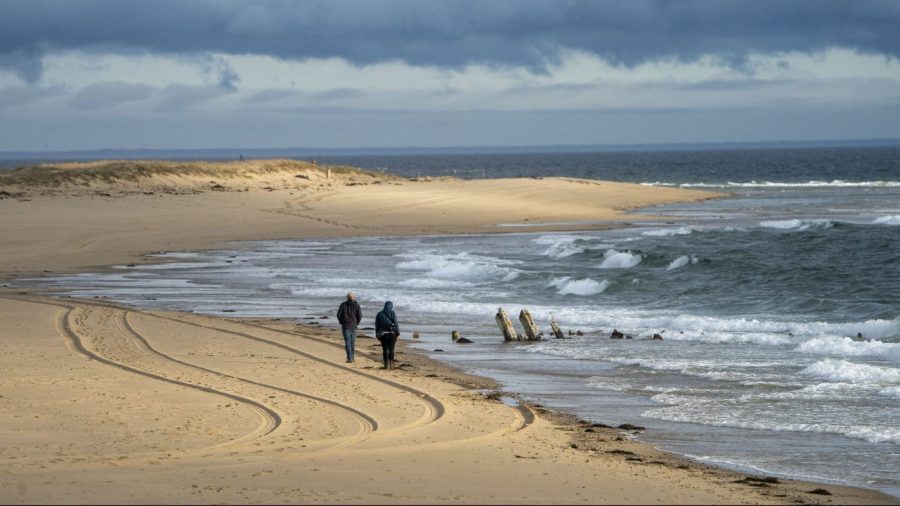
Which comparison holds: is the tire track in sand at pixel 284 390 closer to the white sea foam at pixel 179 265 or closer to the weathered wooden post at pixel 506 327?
the weathered wooden post at pixel 506 327

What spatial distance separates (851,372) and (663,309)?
33.3 feet

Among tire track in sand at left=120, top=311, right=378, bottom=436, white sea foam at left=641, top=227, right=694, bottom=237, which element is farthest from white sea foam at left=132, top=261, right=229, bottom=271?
white sea foam at left=641, top=227, right=694, bottom=237

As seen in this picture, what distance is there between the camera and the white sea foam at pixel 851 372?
17781 millimetres

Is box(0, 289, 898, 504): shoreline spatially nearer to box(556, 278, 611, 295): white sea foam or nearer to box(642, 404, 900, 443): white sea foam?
box(642, 404, 900, 443): white sea foam

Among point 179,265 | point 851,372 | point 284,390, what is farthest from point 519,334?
point 179,265

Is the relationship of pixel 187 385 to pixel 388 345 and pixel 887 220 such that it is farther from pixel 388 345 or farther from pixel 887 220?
pixel 887 220

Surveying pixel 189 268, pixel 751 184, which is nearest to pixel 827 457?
pixel 189 268

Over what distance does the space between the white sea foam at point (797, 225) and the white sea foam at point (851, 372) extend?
3271 cm

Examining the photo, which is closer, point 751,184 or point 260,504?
point 260,504

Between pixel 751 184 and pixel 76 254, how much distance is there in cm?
7513

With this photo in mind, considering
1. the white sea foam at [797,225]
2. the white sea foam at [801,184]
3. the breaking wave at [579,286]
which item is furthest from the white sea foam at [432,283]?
the white sea foam at [801,184]

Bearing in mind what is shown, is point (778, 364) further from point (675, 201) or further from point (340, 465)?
point (675, 201)

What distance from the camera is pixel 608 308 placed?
28500mm

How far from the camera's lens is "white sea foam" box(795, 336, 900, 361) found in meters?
20.3
